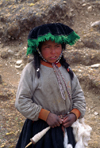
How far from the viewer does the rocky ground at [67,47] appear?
412cm

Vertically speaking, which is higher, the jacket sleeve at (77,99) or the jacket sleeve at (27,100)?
the jacket sleeve at (27,100)

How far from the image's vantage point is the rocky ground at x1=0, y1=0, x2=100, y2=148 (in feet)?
13.5

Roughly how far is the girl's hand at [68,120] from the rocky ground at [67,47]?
6.38ft

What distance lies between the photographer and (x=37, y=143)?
1.74 metres

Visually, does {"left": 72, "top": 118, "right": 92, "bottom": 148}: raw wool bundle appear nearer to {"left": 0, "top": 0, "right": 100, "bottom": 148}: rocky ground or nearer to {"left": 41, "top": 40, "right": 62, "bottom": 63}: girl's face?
{"left": 41, "top": 40, "right": 62, "bottom": 63}: girl's face

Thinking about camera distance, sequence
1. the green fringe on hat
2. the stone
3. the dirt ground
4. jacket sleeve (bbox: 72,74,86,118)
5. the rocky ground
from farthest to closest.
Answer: the stone
the rocky ground
the dirt ground
jacket sleeve (bbox: 72,74,86,118)
the green fringe on hat

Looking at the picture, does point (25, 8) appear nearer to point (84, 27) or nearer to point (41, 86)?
point (84, 27)

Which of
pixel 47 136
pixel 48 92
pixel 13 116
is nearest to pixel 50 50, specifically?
pixel 48 92

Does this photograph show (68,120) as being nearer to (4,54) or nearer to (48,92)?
(48,92)

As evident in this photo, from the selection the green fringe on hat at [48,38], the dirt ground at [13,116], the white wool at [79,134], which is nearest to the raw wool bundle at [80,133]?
the white wool at [79,134]

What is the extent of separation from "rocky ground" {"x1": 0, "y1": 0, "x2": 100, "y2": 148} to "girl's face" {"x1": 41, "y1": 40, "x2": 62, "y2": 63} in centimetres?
209

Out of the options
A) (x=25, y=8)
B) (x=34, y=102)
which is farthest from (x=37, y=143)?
(x=25, y=8)

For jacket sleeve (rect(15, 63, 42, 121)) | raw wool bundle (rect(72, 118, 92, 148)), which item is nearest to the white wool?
raw wool bundle (rect(72, 118, 92, 148))

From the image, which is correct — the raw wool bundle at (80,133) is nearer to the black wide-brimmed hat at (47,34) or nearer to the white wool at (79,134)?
the white wool at (79,134)
